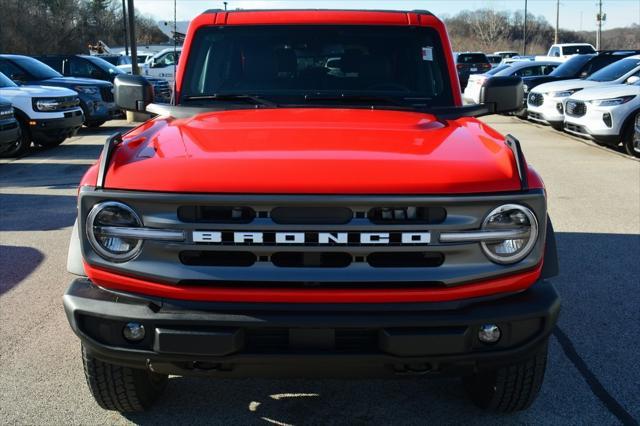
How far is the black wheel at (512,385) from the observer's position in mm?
3121

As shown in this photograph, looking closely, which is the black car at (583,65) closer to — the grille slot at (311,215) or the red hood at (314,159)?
the red hood at (314,159)

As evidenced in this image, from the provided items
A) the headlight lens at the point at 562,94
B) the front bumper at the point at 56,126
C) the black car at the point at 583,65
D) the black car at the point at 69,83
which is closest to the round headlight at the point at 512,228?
the front bumper at the point at 56,126

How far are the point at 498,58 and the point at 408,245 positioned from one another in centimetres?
4808

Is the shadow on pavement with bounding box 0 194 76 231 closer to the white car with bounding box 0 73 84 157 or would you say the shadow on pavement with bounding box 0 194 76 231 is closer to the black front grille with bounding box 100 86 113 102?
the white car with bounding box 0 73 84 157

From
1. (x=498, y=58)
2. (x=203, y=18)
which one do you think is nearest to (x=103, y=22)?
(x=498, y=58)

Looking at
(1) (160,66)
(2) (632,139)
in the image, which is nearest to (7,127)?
(2) (632,139)

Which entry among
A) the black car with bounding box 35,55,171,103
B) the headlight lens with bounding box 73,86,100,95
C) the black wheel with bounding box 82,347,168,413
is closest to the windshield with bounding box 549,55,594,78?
the black car with bounding box 35,55,171,103

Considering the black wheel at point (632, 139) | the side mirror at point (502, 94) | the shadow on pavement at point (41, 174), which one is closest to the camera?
the side mirror at point (502, 94)

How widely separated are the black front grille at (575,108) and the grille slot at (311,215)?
11.4 metres

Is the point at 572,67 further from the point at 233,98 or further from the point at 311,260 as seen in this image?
the point at 311,260

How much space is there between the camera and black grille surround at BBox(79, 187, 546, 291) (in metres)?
2.64

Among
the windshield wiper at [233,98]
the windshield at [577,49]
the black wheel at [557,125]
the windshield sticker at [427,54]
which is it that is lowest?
the black wheel at [557,125]

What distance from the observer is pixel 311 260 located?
2.71m

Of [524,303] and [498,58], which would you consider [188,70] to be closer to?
[524,303]
